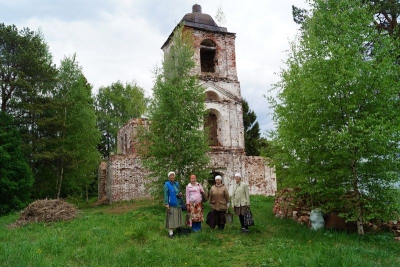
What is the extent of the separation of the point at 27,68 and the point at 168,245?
1474 cm

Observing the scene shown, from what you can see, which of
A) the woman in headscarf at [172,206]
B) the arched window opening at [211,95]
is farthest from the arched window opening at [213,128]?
the woman in headscarf at [172,206]

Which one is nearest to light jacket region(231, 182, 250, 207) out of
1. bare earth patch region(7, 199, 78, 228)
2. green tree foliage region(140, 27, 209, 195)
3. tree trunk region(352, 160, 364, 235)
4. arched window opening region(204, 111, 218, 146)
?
tree trunk region(352, 160, 364, 235)

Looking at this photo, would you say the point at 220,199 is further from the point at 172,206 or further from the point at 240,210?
the point at 172,206

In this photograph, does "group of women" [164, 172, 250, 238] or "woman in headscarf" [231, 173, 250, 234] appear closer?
"group of women" [164, 172, 250, 238]

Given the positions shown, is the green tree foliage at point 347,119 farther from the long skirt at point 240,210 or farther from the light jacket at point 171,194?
the light jacket at point 171,194

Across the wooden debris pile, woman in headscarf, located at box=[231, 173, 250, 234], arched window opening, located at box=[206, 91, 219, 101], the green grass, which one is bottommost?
the green grass

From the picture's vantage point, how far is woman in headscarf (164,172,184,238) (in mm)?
9172

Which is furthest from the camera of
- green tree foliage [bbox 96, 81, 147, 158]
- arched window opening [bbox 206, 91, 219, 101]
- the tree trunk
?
green tree foliage [bbox 96, 81, 147, 158]

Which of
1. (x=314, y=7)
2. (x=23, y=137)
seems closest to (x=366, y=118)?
(x=314, y=7)

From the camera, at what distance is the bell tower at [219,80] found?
21211 mm

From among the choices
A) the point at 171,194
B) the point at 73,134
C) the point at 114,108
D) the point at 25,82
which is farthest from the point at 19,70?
the point at 114,108

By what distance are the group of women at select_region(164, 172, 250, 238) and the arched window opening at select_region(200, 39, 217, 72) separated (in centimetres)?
1415

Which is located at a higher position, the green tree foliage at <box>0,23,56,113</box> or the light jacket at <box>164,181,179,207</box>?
the green tree foliage at <box>0,23,56,113</box>

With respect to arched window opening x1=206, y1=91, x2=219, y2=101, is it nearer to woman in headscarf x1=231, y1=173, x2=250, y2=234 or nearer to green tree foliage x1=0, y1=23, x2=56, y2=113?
green tree foliage x1=0, y1=23, x2=56, y2=113
